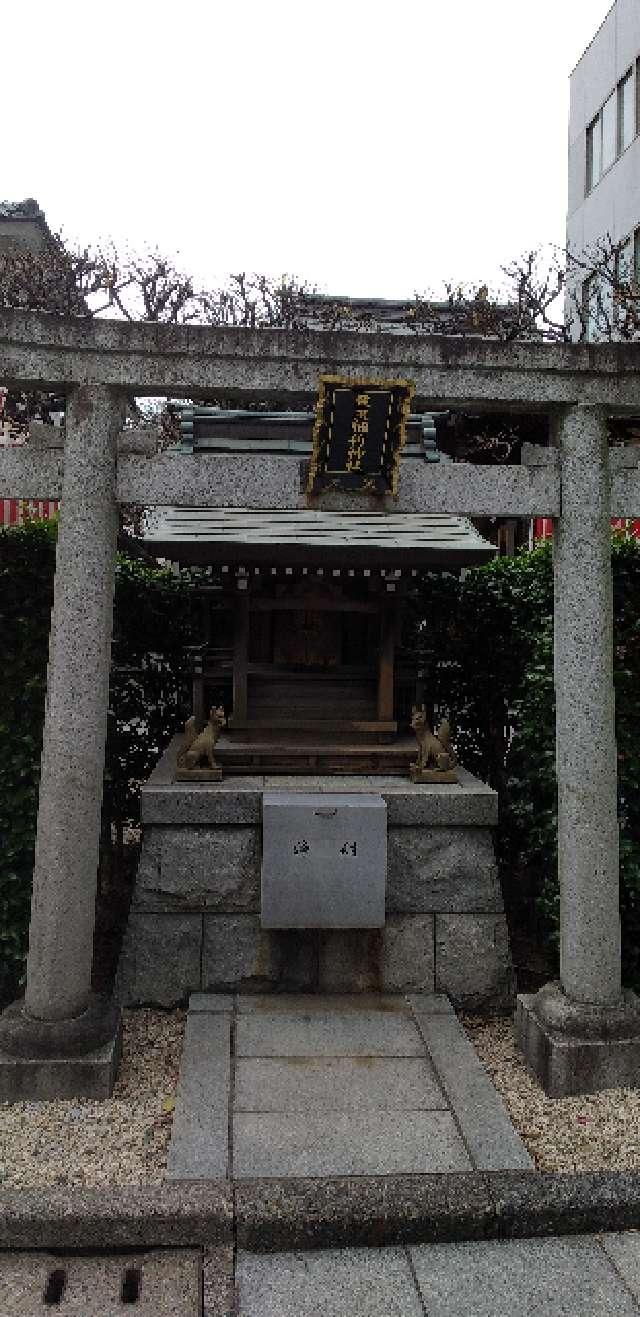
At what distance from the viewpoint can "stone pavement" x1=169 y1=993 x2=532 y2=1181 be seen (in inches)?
180

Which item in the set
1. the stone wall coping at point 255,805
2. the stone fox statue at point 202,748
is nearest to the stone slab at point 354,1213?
the stone wall coping at point 255,805

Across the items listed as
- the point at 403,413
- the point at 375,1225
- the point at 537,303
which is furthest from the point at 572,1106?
the point at 537,303

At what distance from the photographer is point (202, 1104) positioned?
5.04 m

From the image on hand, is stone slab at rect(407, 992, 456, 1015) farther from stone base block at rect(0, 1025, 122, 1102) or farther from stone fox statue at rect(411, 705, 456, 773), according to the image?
stone base block at rect(0, 1025, 122, 1102)

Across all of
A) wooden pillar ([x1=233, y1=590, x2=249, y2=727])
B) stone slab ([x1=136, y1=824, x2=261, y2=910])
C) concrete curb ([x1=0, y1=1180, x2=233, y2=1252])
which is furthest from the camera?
wooden pillar ([x1=233, y1=590, x2=249, y2=727])

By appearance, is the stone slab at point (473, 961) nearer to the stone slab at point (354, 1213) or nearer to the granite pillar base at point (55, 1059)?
the stone slab at point (354, 1213)

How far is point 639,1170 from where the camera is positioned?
14.6 ft

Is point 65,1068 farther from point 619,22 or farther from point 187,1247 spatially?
point 619,22

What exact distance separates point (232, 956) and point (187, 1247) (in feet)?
8.80

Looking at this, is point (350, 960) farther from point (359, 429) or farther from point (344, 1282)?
point (359, 429)

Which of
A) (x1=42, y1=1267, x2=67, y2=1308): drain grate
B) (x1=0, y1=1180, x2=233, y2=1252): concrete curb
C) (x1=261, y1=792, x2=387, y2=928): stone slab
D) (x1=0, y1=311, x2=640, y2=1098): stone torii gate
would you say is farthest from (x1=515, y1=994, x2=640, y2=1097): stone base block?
(x1=42, y1=1267, x2=67, y2=1308): drain grate

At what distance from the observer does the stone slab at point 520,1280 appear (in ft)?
12.0

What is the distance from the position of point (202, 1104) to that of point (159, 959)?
5.48 ft

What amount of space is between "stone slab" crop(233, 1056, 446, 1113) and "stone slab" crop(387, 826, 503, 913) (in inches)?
52.4
